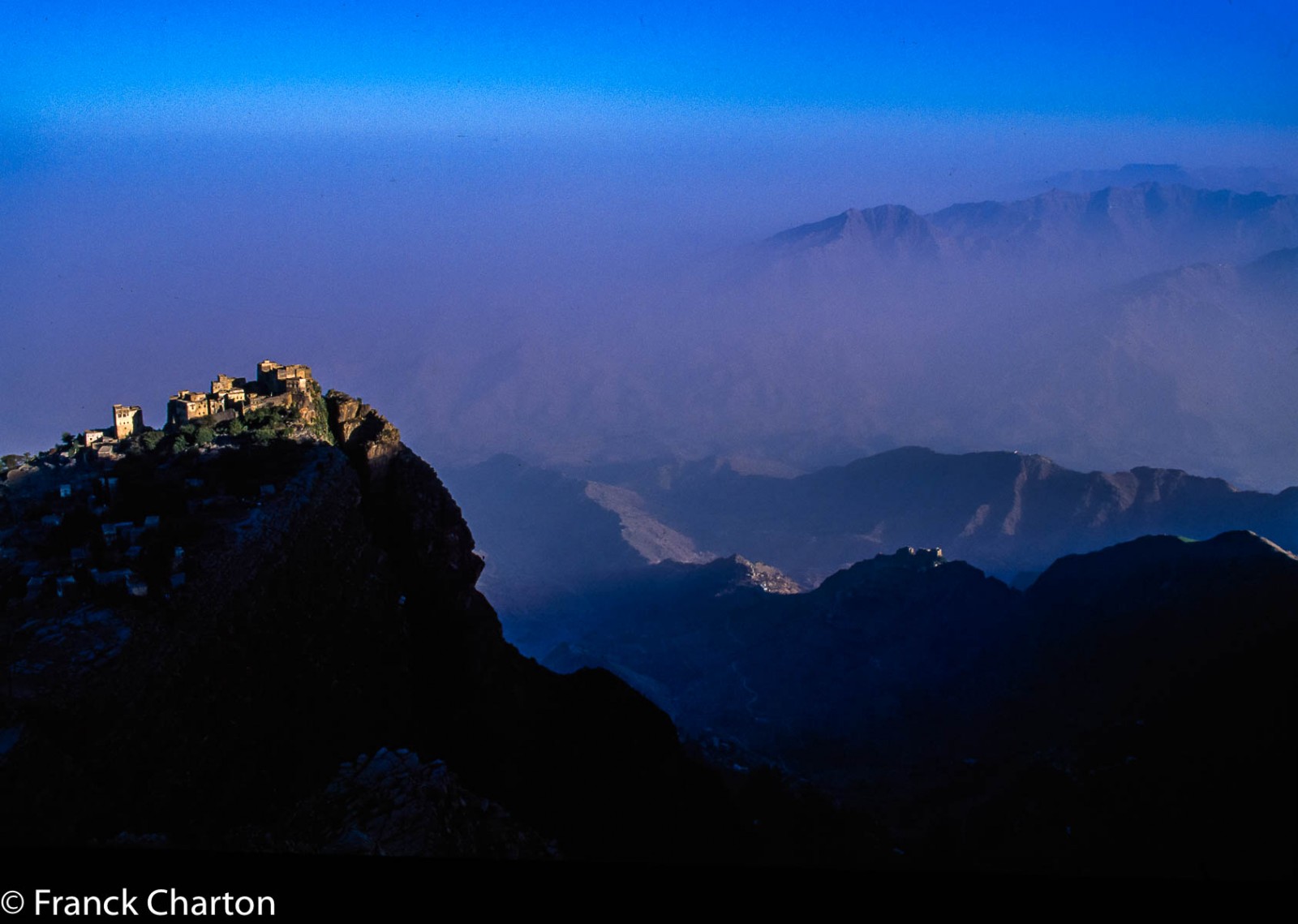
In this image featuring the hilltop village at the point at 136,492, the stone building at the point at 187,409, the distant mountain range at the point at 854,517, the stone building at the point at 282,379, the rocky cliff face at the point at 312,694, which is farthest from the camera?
the distant mountain range at the point at 854,517

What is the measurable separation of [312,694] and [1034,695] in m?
39.9

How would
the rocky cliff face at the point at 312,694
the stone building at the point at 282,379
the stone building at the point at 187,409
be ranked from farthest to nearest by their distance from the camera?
the stone building at the point at 282,379, the stone building at the point at 187,409, the rocky cliff face at the point at 312,694

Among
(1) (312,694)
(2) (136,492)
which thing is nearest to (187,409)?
(2) (136,492)

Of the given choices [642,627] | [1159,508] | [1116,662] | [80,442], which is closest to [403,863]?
[80,442]

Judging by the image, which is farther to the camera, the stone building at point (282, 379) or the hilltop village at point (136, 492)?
the stone building at point (282, 379)

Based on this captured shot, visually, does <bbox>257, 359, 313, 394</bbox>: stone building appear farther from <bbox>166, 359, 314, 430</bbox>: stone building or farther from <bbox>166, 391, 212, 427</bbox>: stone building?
<bbox>166, 391, 212, 427</bbox>: stone building

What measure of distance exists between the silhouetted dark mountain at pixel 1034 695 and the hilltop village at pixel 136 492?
19.8 metres

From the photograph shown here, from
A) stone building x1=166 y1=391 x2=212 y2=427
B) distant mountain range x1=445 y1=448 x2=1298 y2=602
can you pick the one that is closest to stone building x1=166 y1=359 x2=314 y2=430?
stone building x1=166 y1=391 x2=212 y2=427

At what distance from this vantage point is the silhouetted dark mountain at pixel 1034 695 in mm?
23141

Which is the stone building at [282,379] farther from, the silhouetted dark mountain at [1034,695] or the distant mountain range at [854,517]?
the distant mountain range at [854,517]

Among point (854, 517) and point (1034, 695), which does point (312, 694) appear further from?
point (854, 517)

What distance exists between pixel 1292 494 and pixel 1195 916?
5171 inches

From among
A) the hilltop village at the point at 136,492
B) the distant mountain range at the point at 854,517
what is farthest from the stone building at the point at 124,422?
the distant mountain range at the point at 854,517

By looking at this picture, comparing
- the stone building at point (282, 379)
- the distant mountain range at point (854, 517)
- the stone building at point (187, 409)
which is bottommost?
the stone building at point (187, 409)
